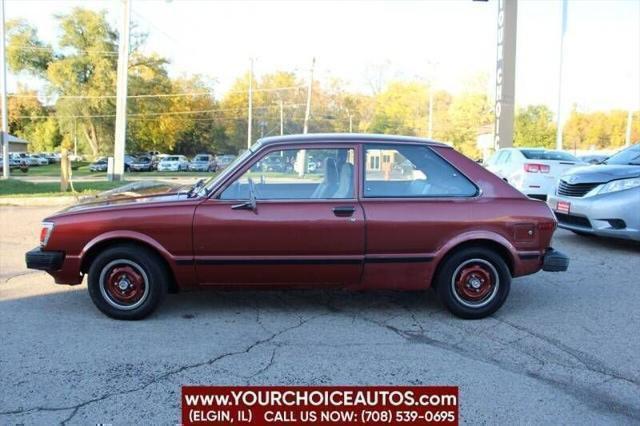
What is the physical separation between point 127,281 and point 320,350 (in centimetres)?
180

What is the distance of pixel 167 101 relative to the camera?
60.7 m

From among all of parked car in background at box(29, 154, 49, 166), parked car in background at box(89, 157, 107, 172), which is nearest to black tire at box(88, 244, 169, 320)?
parked car in background at box(89, 157, 107, 172)

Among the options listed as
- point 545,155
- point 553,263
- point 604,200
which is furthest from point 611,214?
point 545,155

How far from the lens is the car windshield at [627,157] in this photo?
8368 millimetres

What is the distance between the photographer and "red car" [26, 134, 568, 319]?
4.52 metres

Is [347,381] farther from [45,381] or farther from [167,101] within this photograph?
[167,101]

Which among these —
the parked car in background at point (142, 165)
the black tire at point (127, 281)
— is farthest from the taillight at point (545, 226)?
the parked car in background at point (142, 165)

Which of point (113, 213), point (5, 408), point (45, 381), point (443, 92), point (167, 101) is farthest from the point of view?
point (443, 92)

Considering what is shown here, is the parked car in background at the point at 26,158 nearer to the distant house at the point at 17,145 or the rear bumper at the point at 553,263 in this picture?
the distant house at the point at 17,145

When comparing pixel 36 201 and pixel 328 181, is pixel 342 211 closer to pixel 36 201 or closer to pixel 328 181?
pixel 328 181

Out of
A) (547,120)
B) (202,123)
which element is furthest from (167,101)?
(547,120)

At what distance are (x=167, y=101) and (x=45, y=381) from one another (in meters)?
60.7

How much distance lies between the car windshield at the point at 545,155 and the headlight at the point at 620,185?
5131 mm

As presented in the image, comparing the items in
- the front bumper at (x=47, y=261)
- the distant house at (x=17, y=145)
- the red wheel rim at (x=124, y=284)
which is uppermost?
the distant house at (x=17, y=145)
